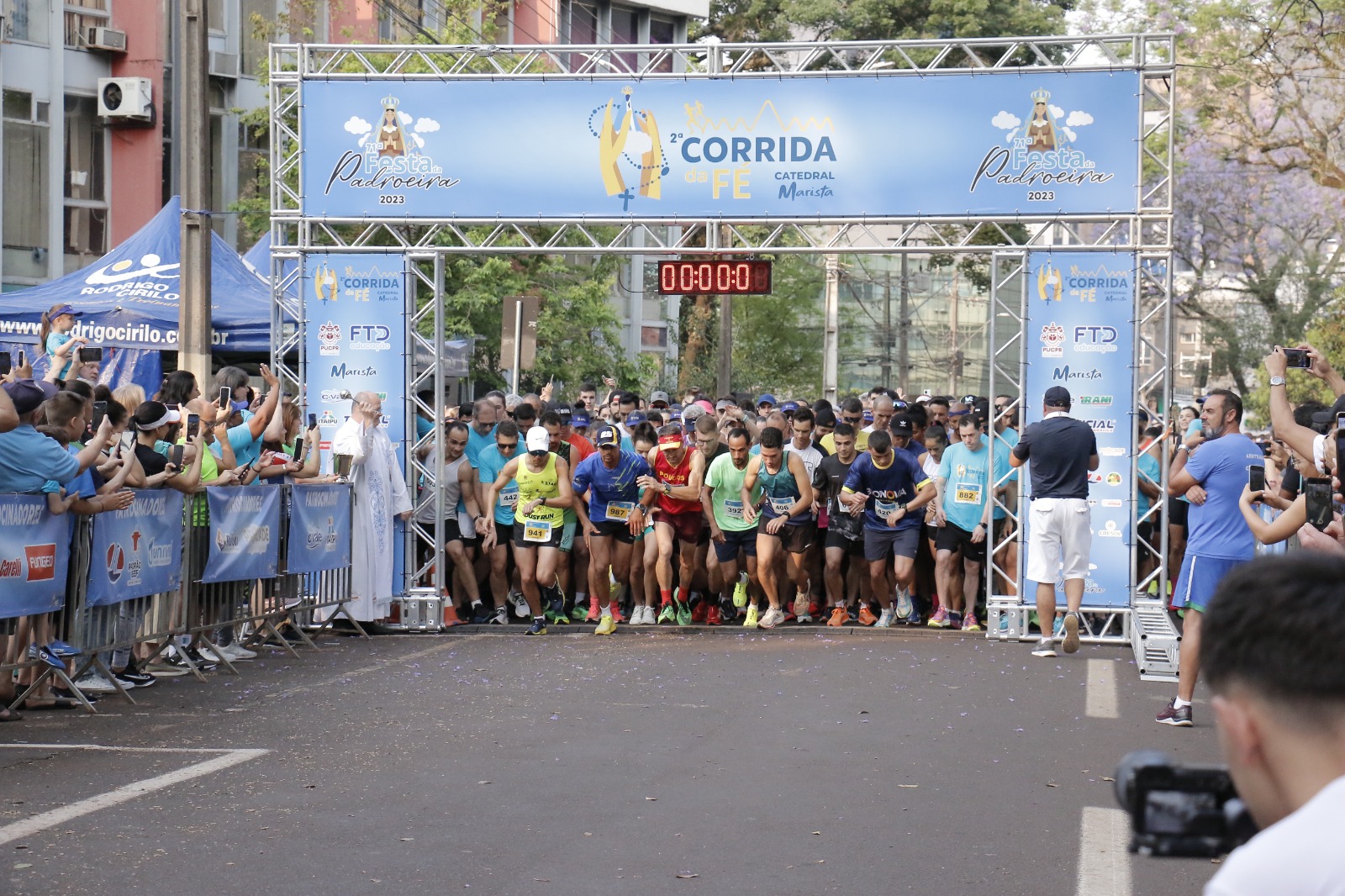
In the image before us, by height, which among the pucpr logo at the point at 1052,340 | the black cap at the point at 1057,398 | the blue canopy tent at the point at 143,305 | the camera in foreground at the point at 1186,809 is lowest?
the camera in foreground at the point at 1186,809

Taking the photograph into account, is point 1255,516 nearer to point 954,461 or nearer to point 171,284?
point 954,461

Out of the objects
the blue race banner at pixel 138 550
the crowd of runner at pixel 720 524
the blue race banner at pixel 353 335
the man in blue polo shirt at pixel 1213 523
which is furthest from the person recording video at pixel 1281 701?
the blue race banner at pixel 353 335

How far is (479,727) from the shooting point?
9930mm

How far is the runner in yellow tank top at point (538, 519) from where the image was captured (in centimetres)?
1544

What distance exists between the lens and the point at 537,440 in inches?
603

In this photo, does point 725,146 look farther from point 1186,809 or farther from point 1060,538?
point 1186,809

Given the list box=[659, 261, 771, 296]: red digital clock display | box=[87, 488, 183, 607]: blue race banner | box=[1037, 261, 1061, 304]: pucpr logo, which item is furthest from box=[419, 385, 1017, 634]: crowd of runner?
box=[87, 488, 183, 607]: blue race banner

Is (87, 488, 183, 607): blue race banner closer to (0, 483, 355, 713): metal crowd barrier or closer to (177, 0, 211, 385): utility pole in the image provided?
(0, 483, 355, 713): metal crowd barrier

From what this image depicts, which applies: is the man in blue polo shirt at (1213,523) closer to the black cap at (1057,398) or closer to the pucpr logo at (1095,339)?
the black cap at (1057,398)

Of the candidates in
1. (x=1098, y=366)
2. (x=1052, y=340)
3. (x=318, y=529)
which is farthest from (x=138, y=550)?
(x=1098, y=366)

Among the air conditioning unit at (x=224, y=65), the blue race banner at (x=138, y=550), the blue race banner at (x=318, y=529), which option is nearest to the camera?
the blue race banner at (x=138, y=550)

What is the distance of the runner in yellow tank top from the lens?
15.4m

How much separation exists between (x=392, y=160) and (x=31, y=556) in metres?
6.73

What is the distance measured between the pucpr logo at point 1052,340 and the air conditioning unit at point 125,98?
1995cm
